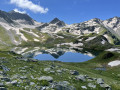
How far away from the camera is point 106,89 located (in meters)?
21.6

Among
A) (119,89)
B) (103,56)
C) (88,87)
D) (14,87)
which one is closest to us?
(14,87)

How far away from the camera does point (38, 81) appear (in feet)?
58.2

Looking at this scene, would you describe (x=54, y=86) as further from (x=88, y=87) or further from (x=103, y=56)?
(x=103, y=56)

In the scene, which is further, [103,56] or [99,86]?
[103,56]

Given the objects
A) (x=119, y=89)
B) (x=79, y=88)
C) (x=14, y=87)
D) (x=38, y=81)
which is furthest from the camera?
(x=119, y=89)

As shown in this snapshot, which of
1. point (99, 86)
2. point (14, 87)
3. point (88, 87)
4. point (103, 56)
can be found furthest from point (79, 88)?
point (103, 56)

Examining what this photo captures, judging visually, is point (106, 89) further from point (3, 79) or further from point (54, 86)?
point (3, 79)

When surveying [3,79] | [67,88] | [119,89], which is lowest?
[119,89]

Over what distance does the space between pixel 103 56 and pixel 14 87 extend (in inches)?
3448

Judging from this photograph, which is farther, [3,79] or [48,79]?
[48,79]

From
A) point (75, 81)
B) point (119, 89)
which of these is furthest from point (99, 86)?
point (119, 89)

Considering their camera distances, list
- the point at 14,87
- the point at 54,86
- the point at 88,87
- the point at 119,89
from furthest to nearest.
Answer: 1. the point at 119,89
2. the point at 88,87
3. the point at 54,86
4. the point at 14,87

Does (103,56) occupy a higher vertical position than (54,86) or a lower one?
higher

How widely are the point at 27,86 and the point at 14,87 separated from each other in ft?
5.07
